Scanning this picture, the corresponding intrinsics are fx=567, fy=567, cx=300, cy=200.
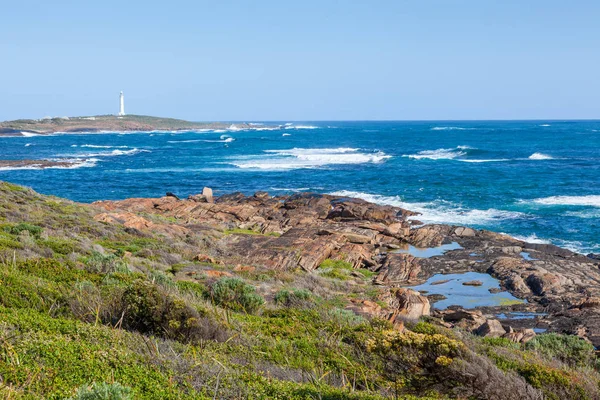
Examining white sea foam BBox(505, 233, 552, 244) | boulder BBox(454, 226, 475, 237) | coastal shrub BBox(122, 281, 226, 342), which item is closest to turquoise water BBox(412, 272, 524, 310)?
boulder BBox(454, 226, 475, 237)

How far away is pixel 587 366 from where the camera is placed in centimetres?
953

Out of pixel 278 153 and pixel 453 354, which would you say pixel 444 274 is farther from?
pixel 278 153

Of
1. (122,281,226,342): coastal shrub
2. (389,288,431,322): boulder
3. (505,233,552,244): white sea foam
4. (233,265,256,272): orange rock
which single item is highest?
(122,281,226,342): coastal shrub

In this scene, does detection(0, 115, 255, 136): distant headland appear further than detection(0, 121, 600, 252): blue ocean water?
Yes

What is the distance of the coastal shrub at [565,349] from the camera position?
10469 millimetres

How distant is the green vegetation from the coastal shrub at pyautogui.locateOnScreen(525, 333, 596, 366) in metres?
0.04

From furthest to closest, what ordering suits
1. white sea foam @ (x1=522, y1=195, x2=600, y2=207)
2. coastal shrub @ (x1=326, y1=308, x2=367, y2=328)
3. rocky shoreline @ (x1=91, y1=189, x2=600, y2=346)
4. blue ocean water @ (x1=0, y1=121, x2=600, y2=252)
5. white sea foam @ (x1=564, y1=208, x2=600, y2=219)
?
white sea foam @ (x1=522, y1=195, x2=600, y2=207), blue ocean water @ (x1=0, y1=121, x2=600, y2=252), white sea foam @ (x1=564, y1=208, x2=600, y2=219), rocky shoreline @ (x1=91, y1=189, x2=600, y2=346), coastal shrub @ (x1=326, y1=308, x2=367, y2=328)

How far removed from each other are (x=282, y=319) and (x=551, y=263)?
1637cm

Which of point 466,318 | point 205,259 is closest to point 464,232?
point 466,318

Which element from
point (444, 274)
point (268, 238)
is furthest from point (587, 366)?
point (268, 238)

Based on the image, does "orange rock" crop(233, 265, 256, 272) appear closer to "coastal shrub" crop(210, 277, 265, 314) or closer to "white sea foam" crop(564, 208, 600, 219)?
"coastal shrub" crop(210, 277, 265, 314)

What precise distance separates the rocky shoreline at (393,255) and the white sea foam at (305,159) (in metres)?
29.2

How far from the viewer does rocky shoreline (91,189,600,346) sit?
1595cm

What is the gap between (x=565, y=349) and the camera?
439 inches
